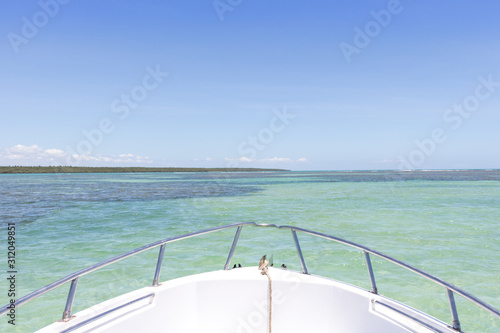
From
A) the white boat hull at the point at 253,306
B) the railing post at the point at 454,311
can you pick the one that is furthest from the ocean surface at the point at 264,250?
the railing post at the point at 454,311

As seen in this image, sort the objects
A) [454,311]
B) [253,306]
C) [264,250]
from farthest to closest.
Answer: [264,250]
[253,306]
[454,311]

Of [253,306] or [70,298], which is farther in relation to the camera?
[253,306]

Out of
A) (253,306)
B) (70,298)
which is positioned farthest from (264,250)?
(70,298)

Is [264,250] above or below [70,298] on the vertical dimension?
below

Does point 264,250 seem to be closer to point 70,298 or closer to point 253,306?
point 253,306

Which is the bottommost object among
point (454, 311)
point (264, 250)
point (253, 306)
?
point (264, 250)

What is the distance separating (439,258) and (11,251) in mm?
11211

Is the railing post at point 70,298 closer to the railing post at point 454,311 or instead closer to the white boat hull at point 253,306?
the white boat hull at point 253,306

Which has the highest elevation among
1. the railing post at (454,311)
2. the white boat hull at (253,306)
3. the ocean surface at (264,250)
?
the railing post at (454,311)

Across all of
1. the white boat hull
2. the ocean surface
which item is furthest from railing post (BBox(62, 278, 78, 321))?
the ocean surface

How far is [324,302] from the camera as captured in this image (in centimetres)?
291

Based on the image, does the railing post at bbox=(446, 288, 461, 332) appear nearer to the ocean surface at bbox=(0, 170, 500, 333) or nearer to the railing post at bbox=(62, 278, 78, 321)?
the railing post at bbox=(62, 278, 78, 321)

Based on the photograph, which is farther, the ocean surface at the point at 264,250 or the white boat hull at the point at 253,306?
the ocean surface at the point at 264,250

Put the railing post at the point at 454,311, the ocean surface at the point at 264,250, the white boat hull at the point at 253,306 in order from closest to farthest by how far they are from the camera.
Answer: the railing post at the point at 454,311 < the white boat hull at the point at 253,306 < the ocean surface at the point at 264,250
